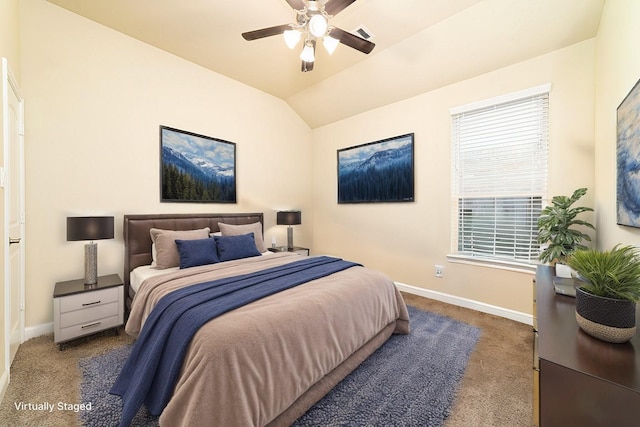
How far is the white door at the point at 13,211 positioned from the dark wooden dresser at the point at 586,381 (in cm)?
313

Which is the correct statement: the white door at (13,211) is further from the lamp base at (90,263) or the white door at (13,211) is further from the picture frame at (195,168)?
the picture frame at (195,168)

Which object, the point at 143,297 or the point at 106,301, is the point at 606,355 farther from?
the point at 106,301

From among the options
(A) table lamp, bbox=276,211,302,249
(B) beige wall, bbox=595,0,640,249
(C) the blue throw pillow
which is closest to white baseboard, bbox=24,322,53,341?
(C) the blue throw pillow

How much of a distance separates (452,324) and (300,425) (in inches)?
79.8

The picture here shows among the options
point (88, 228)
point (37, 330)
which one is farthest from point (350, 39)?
point (37, 330)

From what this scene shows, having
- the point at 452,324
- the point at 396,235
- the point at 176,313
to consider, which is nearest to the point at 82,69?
the point at 176,313

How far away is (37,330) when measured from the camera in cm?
248

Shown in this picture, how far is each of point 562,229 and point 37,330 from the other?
5.04 meters

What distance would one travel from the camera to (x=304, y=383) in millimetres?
1531

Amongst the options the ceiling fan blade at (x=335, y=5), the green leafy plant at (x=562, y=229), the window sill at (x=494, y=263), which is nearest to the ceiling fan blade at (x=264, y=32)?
the ceiling fan blade at (x=335, y=5)

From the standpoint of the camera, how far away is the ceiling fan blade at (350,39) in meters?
2.27

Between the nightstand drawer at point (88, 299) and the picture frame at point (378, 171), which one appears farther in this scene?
the picture frame at point (378, 171)

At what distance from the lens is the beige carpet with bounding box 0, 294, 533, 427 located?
61.6 inches

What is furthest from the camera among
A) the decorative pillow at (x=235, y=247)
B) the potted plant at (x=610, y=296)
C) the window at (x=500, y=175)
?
the decorative pillow at (x=235, y=247)
